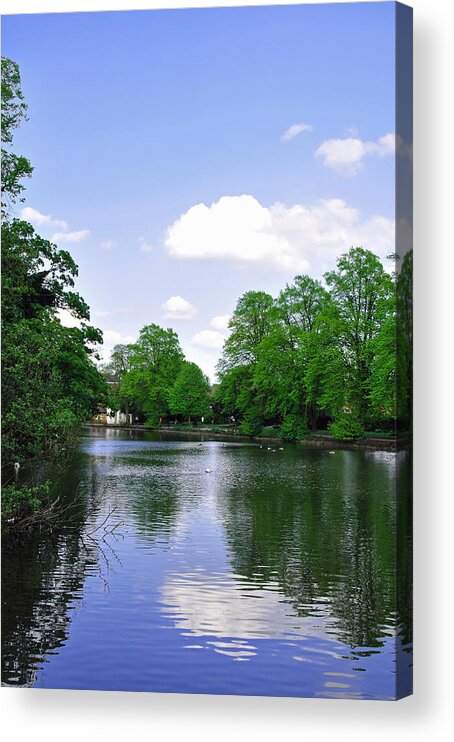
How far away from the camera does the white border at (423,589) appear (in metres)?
6.83

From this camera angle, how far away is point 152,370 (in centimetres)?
1116

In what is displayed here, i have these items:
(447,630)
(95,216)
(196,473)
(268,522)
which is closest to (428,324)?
(447,630)

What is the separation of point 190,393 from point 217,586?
265cm

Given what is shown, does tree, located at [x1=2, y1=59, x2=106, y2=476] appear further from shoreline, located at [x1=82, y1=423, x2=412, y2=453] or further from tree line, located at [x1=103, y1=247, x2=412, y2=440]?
shoreline, located at [x1=82, y1=423, x2=412, y2=453]

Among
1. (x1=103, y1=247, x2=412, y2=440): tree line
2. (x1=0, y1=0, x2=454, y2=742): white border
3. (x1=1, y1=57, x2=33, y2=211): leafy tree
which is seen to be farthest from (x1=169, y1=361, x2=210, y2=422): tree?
(x1=0, y1=0, x2=454, y2=742): white border

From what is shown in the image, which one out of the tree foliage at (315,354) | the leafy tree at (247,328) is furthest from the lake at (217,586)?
the leafy tree at (247,328)

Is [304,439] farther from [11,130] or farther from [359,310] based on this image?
[11,130]

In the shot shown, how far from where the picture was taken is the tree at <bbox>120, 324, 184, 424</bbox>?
1038 cm

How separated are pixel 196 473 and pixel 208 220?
7.96 m

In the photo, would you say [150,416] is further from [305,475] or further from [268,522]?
[305,475]

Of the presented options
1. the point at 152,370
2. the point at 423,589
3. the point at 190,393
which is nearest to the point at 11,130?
the point at 152,370

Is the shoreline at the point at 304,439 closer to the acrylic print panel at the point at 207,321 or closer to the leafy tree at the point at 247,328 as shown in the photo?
the acrylic print panel at the point at 207,321

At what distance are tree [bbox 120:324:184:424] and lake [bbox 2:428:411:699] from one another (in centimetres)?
51

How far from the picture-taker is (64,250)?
10.4 metres
